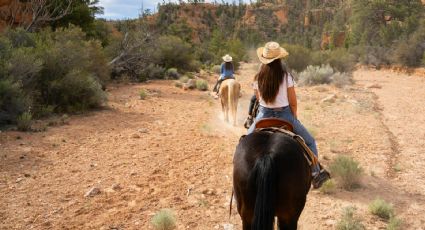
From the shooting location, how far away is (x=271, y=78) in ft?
13.5

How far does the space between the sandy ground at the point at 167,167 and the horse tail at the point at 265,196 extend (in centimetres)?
194

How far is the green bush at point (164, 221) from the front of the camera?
477 centimetres

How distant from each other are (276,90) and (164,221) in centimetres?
208

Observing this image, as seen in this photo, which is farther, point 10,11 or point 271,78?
point 10,11

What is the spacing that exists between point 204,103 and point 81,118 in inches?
213

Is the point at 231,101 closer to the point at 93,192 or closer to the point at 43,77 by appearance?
the point at 43,77

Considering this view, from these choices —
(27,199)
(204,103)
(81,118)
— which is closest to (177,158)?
(27,199)

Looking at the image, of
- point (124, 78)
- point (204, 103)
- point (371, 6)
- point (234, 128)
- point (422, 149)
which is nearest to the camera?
point (422, 149)

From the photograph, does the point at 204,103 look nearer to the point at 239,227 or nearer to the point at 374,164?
the point at 374,164

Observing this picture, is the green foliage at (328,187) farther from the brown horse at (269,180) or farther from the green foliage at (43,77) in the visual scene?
the green foliage at (43,77)

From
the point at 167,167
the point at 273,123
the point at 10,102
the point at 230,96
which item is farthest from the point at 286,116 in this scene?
the point at 10,102

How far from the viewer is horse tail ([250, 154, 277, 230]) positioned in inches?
122

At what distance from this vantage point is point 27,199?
18.7 feet

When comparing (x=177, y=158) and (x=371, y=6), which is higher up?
(x=371, y=6)
